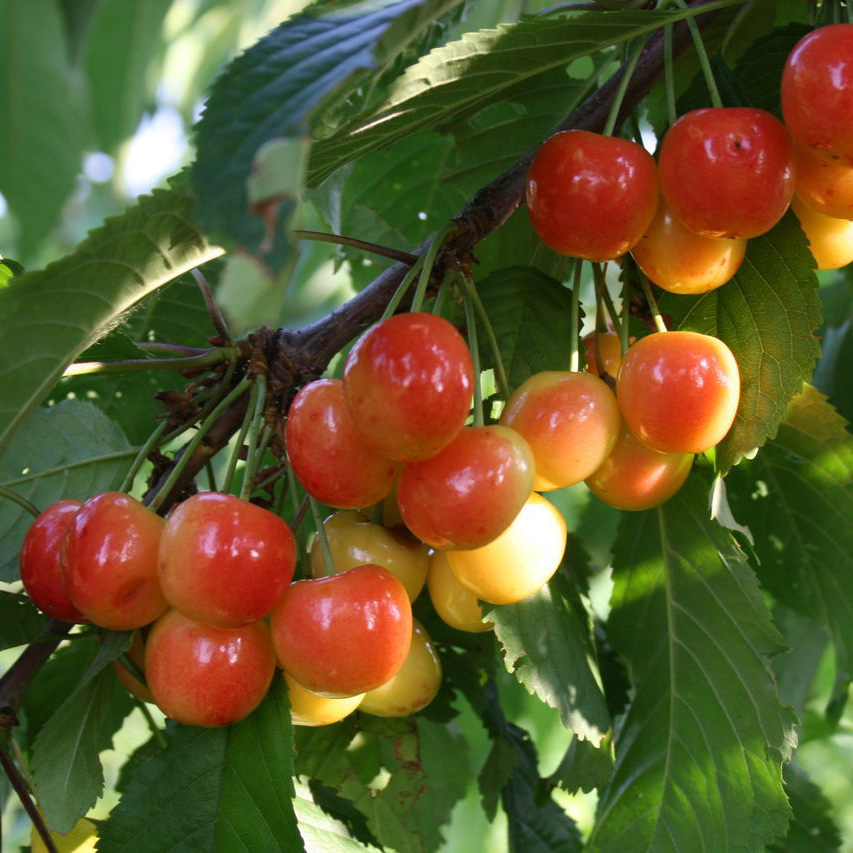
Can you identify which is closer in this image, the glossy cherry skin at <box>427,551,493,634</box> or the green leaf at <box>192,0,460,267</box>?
the green leaf at <box>192,0,460,267</box>

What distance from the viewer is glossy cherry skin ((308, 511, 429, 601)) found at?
2.96 feet

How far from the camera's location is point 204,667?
803 millimetres

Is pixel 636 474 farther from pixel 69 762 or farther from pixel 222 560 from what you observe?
pixel 69 762

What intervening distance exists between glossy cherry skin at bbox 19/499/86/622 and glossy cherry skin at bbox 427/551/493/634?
0.33 meters

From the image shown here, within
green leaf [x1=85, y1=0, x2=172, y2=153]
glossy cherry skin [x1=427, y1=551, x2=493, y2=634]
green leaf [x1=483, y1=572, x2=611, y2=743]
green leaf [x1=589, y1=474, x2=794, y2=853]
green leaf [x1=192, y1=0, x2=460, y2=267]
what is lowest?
green leaf [x1=589, y1=474, x2=794, y2=853]

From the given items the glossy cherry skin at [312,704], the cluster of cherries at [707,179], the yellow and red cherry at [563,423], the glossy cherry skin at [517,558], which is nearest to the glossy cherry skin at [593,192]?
the cluster of cherries at [707,179]

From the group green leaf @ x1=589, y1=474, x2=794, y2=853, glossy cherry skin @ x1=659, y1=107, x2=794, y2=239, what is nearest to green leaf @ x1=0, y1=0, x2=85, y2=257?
glossy cherry skin @ x1=659, y1=107, x2=794, y2=239

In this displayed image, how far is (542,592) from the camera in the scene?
0.98 m

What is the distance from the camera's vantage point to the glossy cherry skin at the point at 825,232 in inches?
36.1

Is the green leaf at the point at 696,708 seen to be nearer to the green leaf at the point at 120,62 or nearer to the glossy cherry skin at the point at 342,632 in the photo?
the glossy cherry skin at the point at 342,632

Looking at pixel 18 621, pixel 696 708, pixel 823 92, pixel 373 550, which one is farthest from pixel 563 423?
pixel 18 621

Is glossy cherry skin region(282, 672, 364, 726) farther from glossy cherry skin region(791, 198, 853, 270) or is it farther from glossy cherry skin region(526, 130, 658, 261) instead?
glossy cherry skin region(791, 198, 853, 270)

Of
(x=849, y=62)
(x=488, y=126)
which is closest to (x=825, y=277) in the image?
(x=488, y=126)

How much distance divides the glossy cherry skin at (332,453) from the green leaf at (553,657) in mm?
203
